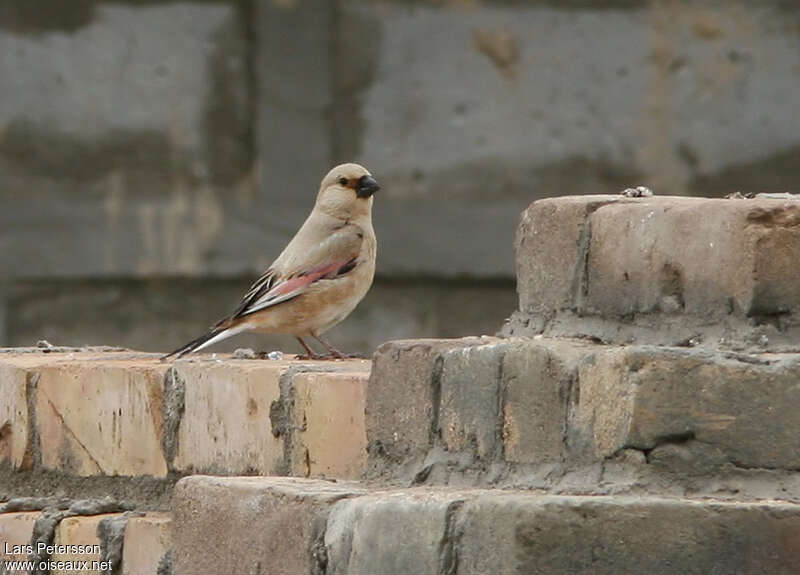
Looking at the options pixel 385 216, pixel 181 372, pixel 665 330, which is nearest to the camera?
pixel 665 330

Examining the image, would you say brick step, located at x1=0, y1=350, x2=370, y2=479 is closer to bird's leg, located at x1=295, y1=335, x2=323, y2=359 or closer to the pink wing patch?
bird's leg, located at x1=295, y1=335, x2=323, y2=359

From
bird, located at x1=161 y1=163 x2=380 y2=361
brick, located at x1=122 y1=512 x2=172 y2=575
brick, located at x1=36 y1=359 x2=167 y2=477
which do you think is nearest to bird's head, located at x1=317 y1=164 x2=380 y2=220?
bird, located at x1=161 y1=163 x2=380 y2=361

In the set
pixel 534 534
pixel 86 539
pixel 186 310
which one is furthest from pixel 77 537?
pixel 186 310

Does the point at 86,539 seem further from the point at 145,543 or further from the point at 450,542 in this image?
the point at 450,542

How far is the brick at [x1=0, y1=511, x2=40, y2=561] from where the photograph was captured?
5285mm

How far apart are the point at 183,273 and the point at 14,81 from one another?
1.17 meters

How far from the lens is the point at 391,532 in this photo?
3.69m

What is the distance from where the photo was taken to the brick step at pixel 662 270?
3740 millimetres

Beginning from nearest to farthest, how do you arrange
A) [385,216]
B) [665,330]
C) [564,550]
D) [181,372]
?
[564,550]
[665,330]
[181,372]
[385,216]

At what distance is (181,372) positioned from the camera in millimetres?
5113

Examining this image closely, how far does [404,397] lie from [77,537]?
1348mm

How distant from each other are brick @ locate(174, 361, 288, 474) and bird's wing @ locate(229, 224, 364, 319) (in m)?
1.54

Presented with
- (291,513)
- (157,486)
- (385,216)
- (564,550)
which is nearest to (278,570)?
(291,513)

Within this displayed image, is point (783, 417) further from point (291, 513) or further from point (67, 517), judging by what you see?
point (67, 517)
